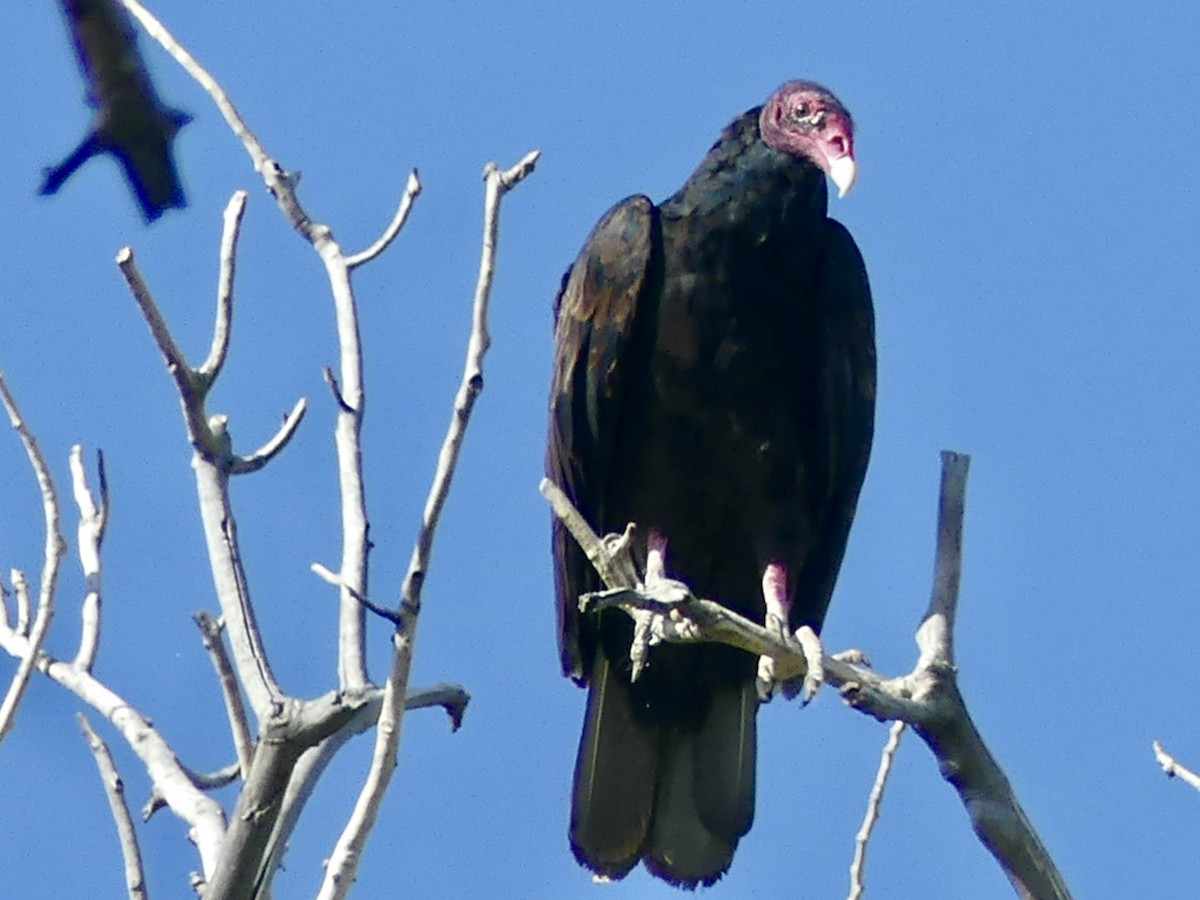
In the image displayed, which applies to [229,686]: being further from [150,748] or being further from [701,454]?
[701,454]

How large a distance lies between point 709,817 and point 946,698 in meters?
1.34

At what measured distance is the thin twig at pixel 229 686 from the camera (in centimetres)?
290

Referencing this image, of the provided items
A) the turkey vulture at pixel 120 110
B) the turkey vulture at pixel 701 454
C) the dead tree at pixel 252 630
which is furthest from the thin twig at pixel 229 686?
the turkey vulture at pixel 701 454

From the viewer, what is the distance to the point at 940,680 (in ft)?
11.1

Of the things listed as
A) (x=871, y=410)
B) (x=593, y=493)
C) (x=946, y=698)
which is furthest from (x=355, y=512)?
(x=871, y=410)

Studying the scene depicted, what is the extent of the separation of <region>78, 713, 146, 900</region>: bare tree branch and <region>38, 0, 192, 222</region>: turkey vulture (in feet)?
2.87

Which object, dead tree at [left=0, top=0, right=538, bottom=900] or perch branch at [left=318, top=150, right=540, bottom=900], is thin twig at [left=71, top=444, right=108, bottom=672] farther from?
perch branch at [left=318, top=150, right=540, bottom=900]

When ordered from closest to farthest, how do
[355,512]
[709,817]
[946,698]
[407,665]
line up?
[407,665] < [355,512] < [946,698] < [709,817]

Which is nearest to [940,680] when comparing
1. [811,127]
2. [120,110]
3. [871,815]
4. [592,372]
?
[871,815]

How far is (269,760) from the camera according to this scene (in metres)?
2.66

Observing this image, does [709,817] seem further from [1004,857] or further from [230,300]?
[230,300]

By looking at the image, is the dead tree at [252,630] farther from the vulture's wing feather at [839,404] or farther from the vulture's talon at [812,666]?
the vulture's wing feather at [839,404]

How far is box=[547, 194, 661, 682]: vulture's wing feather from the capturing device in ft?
15.2

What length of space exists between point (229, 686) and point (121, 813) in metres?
0.23
